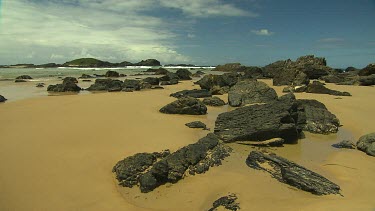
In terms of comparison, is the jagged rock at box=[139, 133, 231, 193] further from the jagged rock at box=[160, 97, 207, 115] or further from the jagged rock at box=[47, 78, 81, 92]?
the jagged rock at box=[47, 78, 81, 92]

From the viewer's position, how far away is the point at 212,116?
1309 centimetres

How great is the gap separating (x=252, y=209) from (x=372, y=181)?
118 inches

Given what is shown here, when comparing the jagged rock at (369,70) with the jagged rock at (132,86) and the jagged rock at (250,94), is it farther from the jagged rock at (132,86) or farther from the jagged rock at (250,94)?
the jagged rock at (132,86)

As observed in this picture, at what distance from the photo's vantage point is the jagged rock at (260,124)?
888 cm

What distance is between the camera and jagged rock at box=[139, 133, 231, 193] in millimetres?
6109

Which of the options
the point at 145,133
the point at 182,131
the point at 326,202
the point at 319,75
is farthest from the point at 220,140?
the point at 319,75

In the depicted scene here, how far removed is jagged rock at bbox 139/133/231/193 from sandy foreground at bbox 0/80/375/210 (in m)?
0.18

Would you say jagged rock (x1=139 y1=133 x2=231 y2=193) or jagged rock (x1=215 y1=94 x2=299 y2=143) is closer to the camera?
jagged rock (x1=139 y1=133 x2=231 y2=193)

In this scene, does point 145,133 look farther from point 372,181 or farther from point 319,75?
point 319,75

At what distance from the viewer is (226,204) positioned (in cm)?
528

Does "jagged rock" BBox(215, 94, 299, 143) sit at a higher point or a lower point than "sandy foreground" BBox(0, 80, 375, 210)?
higher

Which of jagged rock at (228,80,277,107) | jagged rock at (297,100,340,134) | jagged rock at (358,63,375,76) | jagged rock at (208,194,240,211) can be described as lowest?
jagged rock at (208,194,240,211)

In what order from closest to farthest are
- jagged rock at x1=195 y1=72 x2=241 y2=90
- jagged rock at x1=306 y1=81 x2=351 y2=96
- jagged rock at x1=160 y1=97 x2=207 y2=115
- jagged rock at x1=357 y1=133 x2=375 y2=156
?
jagged rock at x1=357 y1=133 x2=375 y2=156 < jagged rock at x1=160 y1=97 x2=207 y2=115 < jagged rock at x1=306 y1=81 x2=351 y2=96 < jagged rock at x1=195 y1=72 x2=241 y2=90

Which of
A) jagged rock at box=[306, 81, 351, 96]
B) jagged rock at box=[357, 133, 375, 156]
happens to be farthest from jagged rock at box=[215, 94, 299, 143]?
jagged rock at box=[306, 81, 351, 96]
